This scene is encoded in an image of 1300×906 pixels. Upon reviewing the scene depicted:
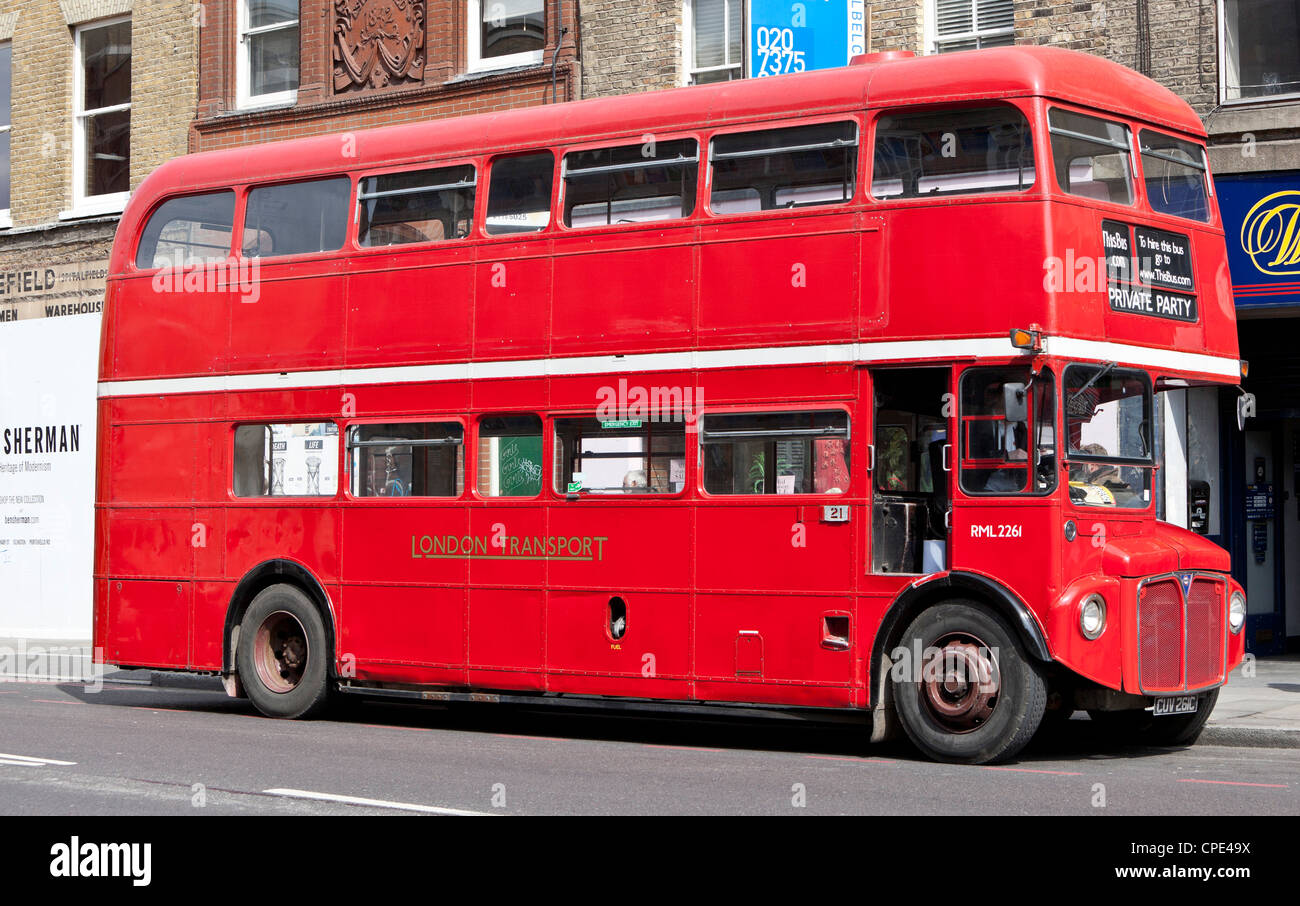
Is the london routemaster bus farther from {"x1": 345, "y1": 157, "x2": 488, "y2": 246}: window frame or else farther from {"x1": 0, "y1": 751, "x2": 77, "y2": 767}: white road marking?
{"x1": 0, "y1": 751, "x2": 77, "y2": 767}: white road marking

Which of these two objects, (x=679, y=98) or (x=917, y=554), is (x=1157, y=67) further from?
(x=917, y=554)

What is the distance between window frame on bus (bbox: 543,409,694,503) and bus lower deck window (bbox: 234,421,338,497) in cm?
223

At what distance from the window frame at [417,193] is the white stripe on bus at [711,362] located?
961 mm

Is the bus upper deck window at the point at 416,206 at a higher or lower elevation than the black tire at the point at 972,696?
higher

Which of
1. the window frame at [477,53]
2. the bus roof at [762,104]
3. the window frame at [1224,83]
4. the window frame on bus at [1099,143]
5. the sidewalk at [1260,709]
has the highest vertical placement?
the window frame at [477,53]

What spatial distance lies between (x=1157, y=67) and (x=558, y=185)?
262 inches

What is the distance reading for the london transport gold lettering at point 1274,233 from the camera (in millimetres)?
16125

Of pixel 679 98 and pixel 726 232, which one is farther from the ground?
pixel 679 98

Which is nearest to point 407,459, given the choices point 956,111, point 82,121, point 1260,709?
point 956,111

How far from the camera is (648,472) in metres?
12.5

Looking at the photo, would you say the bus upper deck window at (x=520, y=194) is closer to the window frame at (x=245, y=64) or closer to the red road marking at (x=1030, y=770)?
the red road marking at (x=1030, y=770)

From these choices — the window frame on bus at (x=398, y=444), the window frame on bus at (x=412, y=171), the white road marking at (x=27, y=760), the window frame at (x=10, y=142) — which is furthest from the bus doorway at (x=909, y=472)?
the window frame at (x=10, y=142)

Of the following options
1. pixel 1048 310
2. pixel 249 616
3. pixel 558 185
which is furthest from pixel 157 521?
pixel 1048 310

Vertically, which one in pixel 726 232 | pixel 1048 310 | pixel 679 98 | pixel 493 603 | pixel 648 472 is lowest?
pixel 493 603
